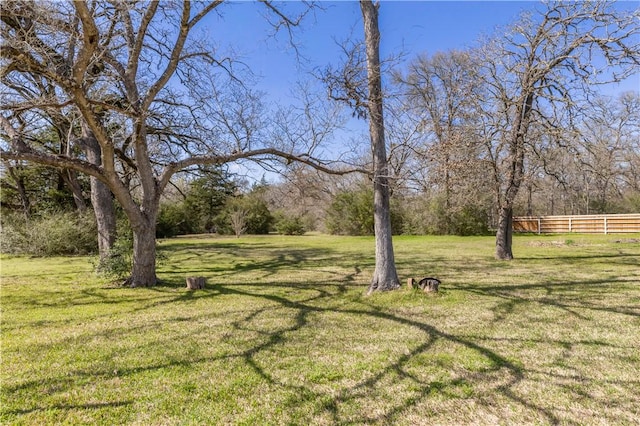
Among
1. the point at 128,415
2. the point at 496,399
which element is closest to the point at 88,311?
the point at 128,415

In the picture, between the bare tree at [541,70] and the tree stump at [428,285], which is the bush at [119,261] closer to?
the tree stump at [428,285]

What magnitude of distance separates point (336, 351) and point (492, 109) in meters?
8.52

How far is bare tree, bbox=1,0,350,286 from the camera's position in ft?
15.2

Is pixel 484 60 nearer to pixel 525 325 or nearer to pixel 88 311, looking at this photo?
pixel 525 325

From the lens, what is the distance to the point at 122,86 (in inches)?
263

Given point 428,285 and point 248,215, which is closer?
point 428,285

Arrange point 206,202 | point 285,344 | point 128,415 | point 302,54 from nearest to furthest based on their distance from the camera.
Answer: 1. point 128,415
2. point 285,344
3. point 302,54
4. point 206,202

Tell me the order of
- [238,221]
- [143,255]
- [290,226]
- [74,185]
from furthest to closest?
[290,226] < [238,221] < [74,185] < [143,255]

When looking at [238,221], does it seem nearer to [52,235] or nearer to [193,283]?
[52,235]

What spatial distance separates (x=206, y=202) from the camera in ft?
96.4

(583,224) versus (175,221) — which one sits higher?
(175,221)

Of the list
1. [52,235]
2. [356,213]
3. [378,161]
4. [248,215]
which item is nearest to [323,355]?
[378,161]

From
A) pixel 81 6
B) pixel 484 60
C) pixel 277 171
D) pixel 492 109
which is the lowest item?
pixel 277 171

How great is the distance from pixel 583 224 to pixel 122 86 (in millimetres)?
24746
